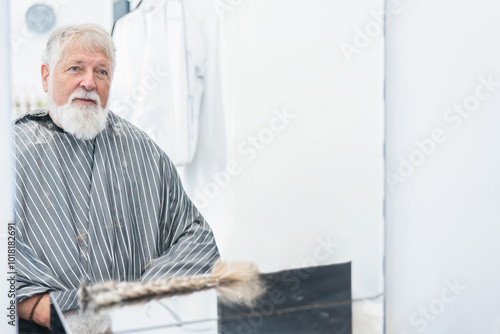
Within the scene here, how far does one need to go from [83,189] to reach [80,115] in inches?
8.8

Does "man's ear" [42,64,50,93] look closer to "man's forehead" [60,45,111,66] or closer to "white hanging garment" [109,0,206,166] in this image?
"man's forehead" [60,45,111,66]

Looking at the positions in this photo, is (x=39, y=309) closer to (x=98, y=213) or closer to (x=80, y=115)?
(x=98, y=213)

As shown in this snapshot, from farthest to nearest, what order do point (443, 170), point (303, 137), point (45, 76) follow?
1. point (443, 170)
2. point (303, 137)
3. point (45, 76)

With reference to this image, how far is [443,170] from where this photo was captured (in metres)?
2.37

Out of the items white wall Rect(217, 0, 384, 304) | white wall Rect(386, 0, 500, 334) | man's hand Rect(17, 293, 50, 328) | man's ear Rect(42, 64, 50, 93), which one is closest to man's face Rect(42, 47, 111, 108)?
man's ear Rect(42, 64, 50, 93)

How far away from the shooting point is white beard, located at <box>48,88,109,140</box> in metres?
1.80

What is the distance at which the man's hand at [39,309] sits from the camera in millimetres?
1783

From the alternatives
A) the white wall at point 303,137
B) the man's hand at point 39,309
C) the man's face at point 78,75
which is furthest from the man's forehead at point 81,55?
the man's hand at point 39,309

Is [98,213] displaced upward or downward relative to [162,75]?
downward

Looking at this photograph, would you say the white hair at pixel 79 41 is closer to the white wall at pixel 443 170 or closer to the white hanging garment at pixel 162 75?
the white hanging garment at pixel 162 75

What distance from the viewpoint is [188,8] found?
6.29 feet

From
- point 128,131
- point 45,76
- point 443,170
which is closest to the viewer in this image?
point 45,76

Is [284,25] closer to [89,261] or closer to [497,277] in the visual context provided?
[89,261]

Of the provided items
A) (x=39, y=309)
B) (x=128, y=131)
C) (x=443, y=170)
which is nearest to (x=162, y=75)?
(x=128, y=131)
